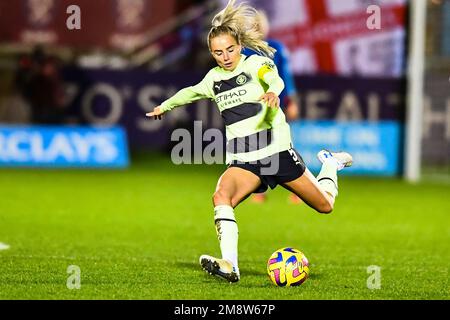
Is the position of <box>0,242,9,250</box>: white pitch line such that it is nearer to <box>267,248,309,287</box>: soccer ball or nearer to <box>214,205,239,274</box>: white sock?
<box>214,205,239,274</box>: white sock

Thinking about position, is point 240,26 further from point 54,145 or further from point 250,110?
point 54,145

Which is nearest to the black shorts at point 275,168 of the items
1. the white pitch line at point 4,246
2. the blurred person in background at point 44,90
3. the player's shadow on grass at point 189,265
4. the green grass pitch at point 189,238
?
the green grass pitch at point 189,238

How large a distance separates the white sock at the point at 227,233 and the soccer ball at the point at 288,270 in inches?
11.0

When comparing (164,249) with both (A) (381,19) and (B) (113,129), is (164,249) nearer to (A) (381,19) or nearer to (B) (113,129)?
(B) (113,129)

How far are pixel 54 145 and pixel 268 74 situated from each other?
456 inches

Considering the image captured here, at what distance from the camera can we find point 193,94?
7930 millimetres

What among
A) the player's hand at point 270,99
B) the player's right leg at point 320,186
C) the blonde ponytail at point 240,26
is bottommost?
the player's right leg at point 320,186

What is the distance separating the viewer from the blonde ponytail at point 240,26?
7.69 metres

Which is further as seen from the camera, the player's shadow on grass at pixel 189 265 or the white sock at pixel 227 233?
the player's shadow on grass at pixel 189 265

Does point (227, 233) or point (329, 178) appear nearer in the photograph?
point (227, 233)

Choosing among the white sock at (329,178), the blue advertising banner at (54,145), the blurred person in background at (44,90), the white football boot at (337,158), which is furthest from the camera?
the blurred person in background at (44,90)

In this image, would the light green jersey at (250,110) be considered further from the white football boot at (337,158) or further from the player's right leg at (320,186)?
the white football boot at (337,158)

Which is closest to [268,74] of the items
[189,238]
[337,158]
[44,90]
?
[337,158]
